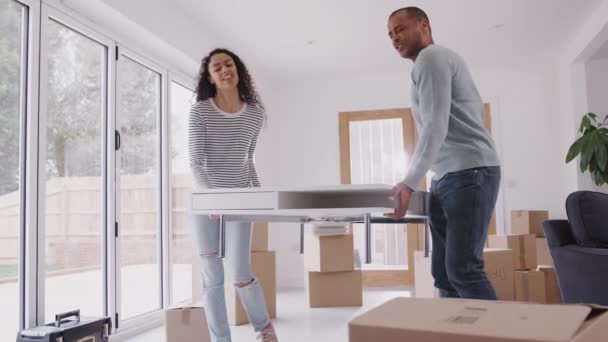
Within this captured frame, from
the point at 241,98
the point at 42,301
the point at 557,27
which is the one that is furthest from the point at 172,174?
the point at 557,27

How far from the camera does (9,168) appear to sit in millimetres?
2447

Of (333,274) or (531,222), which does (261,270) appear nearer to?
(333,274)

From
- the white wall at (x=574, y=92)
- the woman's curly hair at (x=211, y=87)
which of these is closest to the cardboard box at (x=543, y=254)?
the white wall at (x=574, y=92)

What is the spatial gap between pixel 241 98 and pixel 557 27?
123 inches

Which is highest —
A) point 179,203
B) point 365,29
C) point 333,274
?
point 365,29

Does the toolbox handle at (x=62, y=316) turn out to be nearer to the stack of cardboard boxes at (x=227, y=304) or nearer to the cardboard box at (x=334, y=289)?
the stack of cardboard boxes at (x=227, y=304)

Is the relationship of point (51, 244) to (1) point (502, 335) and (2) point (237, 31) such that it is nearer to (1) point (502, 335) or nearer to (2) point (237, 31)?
(2) point (237, 31)

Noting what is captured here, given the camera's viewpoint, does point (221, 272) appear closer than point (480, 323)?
No

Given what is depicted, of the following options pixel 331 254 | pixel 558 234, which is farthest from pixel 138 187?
pixel 558 234

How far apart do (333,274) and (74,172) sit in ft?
6.75

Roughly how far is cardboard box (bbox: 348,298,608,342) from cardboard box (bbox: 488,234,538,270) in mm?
3170

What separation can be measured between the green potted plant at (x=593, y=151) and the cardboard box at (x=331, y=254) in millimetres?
1986

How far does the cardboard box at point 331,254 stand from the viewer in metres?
4.05

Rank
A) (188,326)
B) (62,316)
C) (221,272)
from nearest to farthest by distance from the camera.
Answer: (221,272) → (62,316) → (188,326)
